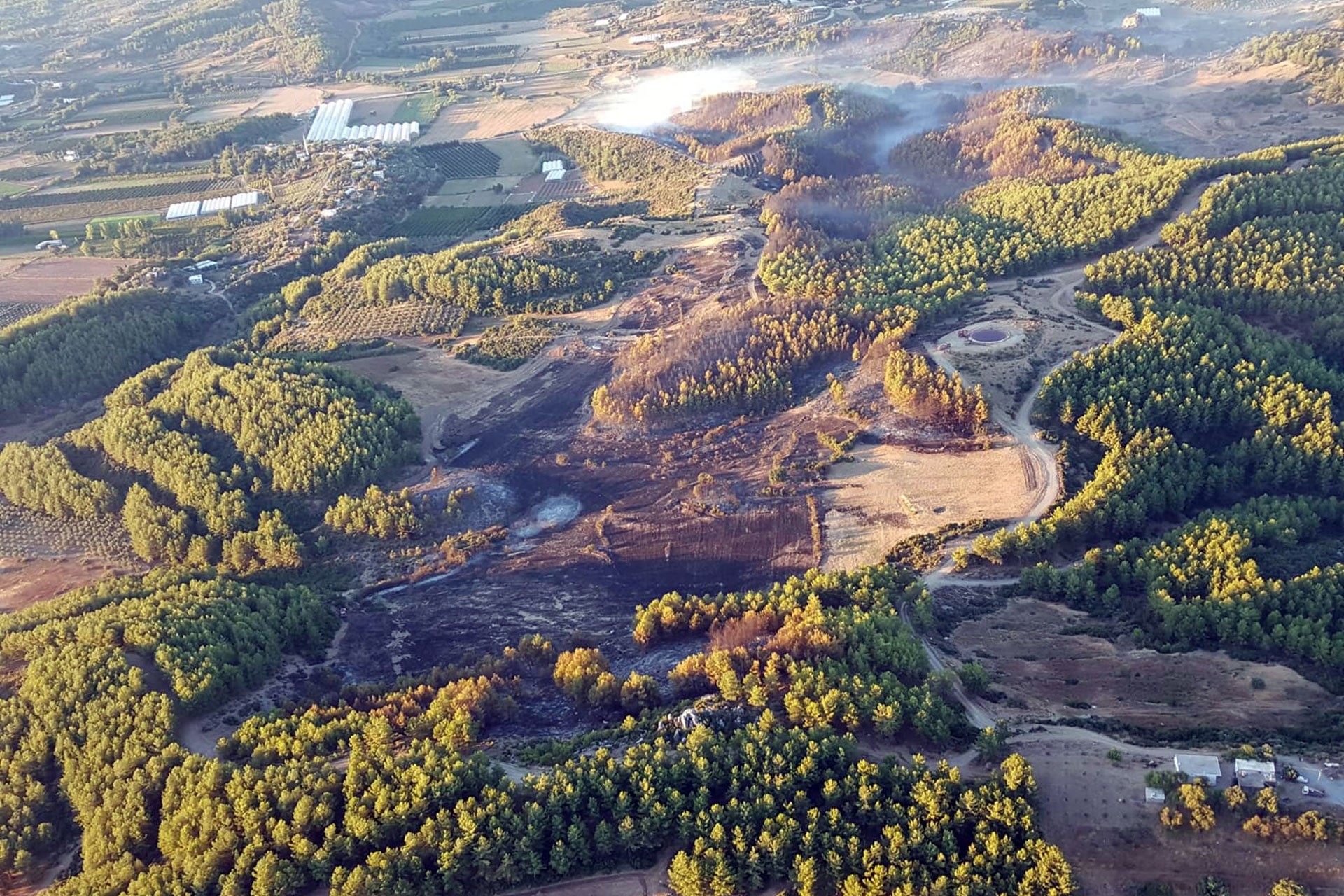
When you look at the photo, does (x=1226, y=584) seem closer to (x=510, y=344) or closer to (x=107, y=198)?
(x=510, y=344)

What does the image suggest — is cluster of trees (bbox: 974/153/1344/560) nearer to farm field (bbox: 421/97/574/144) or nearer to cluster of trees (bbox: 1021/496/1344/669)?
cluster of trees (bbox: 1021/496/1344/669)

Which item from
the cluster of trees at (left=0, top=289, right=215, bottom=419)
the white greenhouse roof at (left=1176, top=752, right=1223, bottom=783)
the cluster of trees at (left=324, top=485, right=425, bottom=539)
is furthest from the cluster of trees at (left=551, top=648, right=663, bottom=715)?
the cluster of trees at (left=0, top=289, right=215, bottom=419)

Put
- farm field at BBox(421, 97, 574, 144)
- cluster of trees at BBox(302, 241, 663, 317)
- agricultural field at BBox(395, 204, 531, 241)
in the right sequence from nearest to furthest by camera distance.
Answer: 1. cluster of trees at BBox(302, 241, 663, 317)
2. agricultural field at BBox(395, 204, 531, 241)
3. farm field at BBox(421, 97, 574, 144)

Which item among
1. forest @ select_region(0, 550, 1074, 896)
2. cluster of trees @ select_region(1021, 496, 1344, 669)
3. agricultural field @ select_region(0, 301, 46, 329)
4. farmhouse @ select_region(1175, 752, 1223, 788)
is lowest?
cluster of trees @ select_region(1021, 496, 1344, 669)

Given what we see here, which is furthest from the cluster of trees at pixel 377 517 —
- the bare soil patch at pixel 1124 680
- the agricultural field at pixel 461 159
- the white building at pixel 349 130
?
the white building at pixel 349 130

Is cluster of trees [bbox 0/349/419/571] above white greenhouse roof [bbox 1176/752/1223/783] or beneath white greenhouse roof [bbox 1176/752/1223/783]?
above

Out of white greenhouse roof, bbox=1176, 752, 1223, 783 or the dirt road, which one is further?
the dirt road

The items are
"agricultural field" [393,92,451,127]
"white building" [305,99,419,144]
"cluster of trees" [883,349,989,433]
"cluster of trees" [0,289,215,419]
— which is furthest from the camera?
"agricultural field" [393,92,451,127]

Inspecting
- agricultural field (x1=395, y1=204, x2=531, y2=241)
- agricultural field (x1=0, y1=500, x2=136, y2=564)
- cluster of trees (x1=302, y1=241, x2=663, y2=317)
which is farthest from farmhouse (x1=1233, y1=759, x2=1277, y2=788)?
agricultural field (x1=395, y1=204, x2=531, y2=241)
